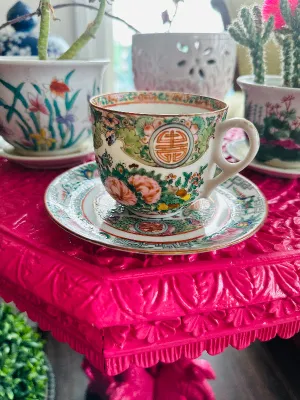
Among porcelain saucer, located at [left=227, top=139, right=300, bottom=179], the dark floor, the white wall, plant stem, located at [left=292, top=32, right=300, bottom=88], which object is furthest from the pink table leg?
the white wall

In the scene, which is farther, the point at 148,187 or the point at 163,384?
the point at 163,384

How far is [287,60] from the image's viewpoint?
420mm

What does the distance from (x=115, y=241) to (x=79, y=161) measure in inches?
8.9

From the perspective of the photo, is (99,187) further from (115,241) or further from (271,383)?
(271,383)

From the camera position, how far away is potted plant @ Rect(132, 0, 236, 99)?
480 millimetres

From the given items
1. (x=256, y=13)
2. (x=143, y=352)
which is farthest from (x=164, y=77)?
(x=143, y=352)

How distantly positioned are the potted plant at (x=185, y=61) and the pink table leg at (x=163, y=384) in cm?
38

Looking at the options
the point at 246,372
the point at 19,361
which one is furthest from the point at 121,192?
the point at 246,372

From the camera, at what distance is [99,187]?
40cm

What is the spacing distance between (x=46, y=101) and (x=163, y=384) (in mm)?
413

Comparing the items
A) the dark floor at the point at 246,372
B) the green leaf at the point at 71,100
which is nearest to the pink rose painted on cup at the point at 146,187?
the green leaf at the point at 71,100

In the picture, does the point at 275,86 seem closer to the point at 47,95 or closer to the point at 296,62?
the point at 296,62

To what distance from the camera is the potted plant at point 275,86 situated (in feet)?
1.33

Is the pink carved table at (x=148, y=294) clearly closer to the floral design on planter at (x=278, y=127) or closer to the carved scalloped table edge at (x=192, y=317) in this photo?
the carved scalloped table edge at (x=192, y=317)
